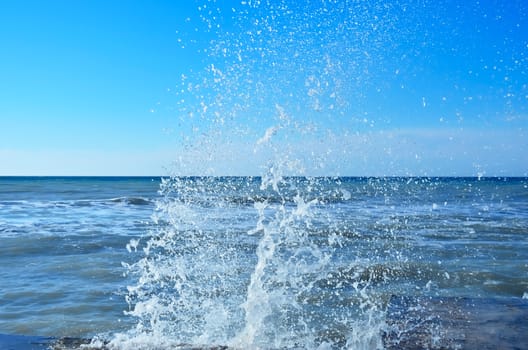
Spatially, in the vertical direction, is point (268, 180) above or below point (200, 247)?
above

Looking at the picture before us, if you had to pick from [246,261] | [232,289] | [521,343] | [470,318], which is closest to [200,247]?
[246,261]

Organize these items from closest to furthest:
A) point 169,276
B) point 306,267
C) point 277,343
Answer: point 277,343, point 169,276, point 306,267

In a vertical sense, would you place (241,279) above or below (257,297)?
below

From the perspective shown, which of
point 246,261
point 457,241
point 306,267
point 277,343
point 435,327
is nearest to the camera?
point 435,327

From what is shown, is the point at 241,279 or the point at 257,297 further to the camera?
the point at 241,279

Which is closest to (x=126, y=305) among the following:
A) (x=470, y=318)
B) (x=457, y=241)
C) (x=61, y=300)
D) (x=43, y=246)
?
(x=61, y=300)

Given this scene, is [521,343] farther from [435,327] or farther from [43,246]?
[43,246]

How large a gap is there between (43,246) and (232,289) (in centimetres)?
556

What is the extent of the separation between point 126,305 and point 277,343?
2201mm

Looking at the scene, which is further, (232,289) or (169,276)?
(169,276)

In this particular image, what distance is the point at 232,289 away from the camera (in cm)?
686

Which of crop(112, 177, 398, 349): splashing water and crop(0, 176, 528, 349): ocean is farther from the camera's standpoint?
crop(0, 176, 528, 349): ocean

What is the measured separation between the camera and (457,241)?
39.0ft

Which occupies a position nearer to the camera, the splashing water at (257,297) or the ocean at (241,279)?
the splashing water at (257,297)
